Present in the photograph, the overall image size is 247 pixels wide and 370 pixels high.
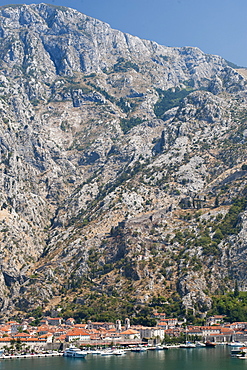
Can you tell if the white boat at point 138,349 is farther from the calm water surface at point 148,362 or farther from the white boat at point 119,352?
the white boat at point 119,352

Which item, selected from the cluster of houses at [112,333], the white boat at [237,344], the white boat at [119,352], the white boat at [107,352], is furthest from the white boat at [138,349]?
the white boat at [237,344]

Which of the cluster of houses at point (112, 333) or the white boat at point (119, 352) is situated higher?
the cluster of houses at point (112, 333)

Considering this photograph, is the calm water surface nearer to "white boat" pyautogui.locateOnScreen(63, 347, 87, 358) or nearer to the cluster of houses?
"white boat" pyautogui.locateOnScreen(63, 347, 87, 358)

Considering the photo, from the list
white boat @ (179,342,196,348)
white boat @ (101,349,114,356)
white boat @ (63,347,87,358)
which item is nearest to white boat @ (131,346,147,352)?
white boat @ (101,349,114,356)

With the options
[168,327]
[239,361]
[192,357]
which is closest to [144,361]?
[192,357]

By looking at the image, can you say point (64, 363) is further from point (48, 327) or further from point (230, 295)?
point (230, 295)

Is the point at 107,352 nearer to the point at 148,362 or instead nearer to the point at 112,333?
the point at 112,333

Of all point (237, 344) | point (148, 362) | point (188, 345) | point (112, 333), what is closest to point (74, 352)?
point (112, 333)
